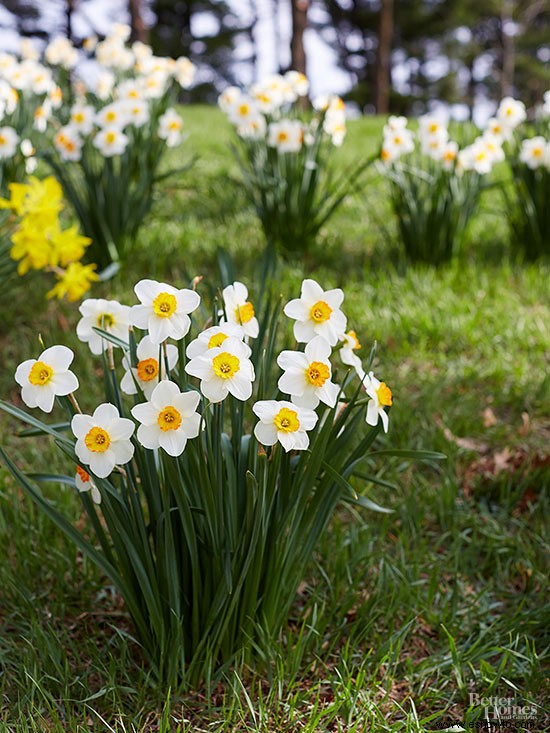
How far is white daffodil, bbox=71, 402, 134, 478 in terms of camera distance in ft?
3.67

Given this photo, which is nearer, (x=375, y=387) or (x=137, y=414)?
(x=137, y=414)

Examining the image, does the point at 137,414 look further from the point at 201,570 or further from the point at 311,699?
the point at 311,699

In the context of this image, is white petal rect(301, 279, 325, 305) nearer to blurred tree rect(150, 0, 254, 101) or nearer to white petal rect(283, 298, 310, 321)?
white petal rect(283, 298, 310, 321)

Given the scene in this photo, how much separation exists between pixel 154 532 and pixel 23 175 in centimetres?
257

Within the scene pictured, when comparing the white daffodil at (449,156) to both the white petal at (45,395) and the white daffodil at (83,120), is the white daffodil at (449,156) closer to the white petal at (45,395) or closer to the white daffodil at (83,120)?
the white daffodil at (83,120)

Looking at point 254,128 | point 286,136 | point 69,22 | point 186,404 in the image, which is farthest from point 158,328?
point 69,22

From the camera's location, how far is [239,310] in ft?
4.21

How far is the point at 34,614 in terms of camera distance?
4.92ft

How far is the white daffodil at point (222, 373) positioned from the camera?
1093mm

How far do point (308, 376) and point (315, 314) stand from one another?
139mm

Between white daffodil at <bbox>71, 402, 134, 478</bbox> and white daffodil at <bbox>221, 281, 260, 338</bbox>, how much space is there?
11.4 inches

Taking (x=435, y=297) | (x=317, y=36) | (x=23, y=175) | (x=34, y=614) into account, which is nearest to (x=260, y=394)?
(x=34, y=614)

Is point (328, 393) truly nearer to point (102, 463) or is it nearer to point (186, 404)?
point (186, 404)

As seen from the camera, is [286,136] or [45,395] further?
[286,136]
